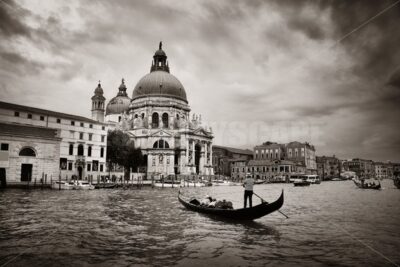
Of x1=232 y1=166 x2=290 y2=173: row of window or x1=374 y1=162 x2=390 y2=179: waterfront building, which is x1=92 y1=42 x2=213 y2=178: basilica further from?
x1=374 y1=162 x2=390 y2=179: waterfront building

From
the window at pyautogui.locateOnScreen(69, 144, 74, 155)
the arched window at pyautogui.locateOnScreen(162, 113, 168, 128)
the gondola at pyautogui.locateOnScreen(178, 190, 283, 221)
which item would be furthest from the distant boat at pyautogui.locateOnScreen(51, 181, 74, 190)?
the arched window at pyautogui.locateOnScreen(162, 113, 168, 128)

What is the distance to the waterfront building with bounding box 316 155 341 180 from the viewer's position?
11794cm

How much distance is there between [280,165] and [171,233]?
7733 centimetres

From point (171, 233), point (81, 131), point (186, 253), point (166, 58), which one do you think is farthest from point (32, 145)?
point (166, 58)

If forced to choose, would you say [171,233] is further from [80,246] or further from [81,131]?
[81,131]

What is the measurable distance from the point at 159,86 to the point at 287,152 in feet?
146

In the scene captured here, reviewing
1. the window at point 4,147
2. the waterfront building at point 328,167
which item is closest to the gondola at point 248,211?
the window at point 4,147

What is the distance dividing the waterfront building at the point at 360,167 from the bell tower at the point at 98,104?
118 meters

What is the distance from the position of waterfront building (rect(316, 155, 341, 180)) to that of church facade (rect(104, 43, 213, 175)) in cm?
5902

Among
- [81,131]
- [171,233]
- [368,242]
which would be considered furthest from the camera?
[81,131]

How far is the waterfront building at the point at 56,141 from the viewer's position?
31625 mm

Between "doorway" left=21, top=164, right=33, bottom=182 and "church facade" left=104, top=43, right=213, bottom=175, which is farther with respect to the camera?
"church facade" left=104, top=43, right=213, bottom=175

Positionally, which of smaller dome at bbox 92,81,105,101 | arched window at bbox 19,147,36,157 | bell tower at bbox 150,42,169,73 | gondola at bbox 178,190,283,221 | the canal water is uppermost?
bell tower at bbox 150,42,169,73

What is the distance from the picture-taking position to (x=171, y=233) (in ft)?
35.8
